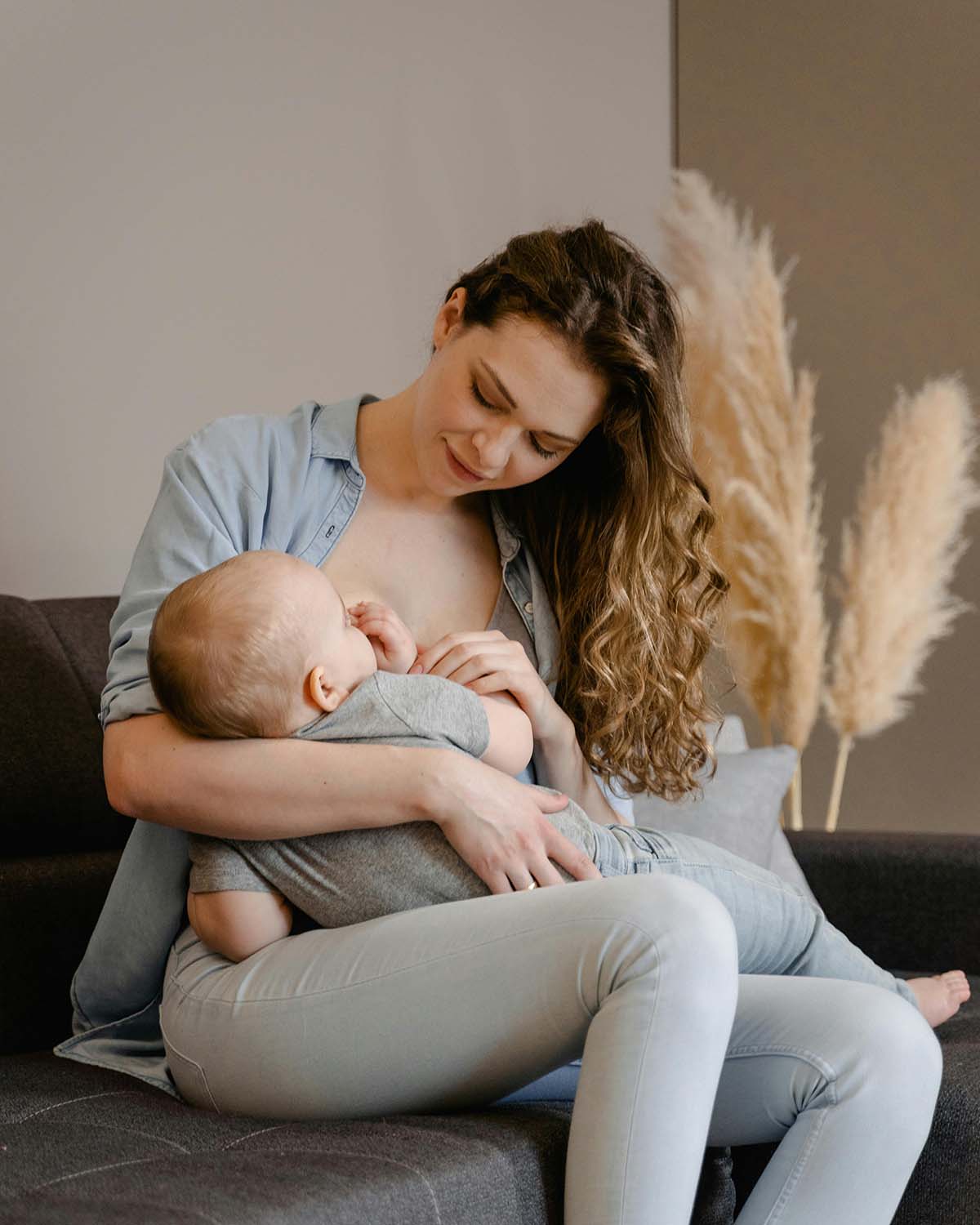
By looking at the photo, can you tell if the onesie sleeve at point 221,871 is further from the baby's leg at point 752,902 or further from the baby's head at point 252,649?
the baby's leg at point 752,902

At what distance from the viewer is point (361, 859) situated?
4.64 ft

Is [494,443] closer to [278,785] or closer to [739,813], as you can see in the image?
[278,785]

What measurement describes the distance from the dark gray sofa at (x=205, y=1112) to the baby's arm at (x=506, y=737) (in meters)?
0.36

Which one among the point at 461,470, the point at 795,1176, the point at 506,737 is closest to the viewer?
the point at 795,1176

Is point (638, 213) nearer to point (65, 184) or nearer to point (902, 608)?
point (902, 608)

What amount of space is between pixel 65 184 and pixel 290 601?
4.81ft

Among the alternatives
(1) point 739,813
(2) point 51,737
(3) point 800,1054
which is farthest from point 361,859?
(1) point 739,813

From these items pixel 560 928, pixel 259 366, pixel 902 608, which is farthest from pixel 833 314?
pixel 560 928

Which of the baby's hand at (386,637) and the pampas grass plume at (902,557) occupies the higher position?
the baby's hand at (386,637)

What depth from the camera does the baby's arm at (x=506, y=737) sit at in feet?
5.07

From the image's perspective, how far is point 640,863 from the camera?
1567 mm

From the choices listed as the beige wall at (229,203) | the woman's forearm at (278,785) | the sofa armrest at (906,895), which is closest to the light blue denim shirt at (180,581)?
the woman's forearm at (278,785)

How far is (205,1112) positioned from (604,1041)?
1.59ft

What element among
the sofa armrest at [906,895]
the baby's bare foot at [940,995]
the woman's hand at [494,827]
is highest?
the woman's hand at [494,827]
